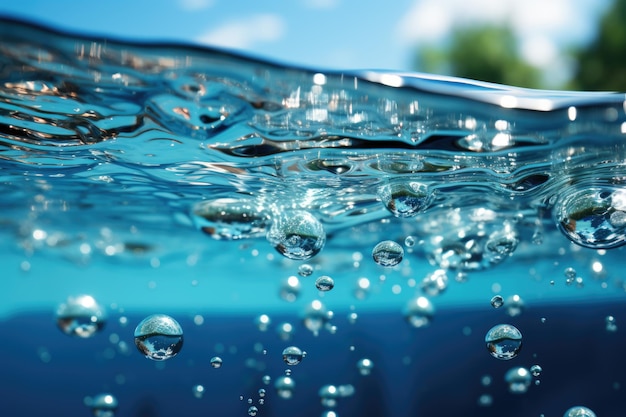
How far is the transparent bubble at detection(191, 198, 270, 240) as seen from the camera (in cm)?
237

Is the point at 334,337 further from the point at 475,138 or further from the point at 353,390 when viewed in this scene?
the point at 475,138

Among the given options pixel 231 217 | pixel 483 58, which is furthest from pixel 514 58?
pixel 231 217

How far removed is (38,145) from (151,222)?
1265 mm

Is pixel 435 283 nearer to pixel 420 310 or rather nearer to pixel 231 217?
pixel 420 310

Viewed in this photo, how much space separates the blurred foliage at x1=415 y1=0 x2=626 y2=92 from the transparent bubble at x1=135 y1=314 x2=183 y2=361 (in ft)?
50.5

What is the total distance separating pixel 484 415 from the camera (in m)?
4.71

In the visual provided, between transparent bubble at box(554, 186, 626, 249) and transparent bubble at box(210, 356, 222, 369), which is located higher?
transparent bubble at box(554, 186, 626, 249)

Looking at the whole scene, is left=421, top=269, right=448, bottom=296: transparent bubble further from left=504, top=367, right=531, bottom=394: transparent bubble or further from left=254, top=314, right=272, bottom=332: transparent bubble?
left=254, top=314, right=272, bottom=332: transparent bubble

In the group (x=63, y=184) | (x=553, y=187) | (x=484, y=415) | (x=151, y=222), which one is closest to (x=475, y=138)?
(x=553, y=187)

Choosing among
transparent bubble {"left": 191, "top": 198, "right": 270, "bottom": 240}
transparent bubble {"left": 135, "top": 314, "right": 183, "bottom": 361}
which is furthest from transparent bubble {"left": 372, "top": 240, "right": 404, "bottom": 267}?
transparent bubble {"left": 135, "top": 314, "right": 183, "bottom": 361}

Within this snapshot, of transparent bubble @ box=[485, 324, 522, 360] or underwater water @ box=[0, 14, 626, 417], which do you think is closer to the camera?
underwater water @ box=[0, 14, 626, 417]

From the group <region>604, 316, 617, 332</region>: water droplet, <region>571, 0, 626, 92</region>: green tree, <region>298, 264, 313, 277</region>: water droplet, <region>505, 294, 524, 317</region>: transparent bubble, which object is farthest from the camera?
<region>571, 0, 626, 92</region>: green tree

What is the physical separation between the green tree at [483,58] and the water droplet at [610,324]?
46.9 feet

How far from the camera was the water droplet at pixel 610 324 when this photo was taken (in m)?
4.48
